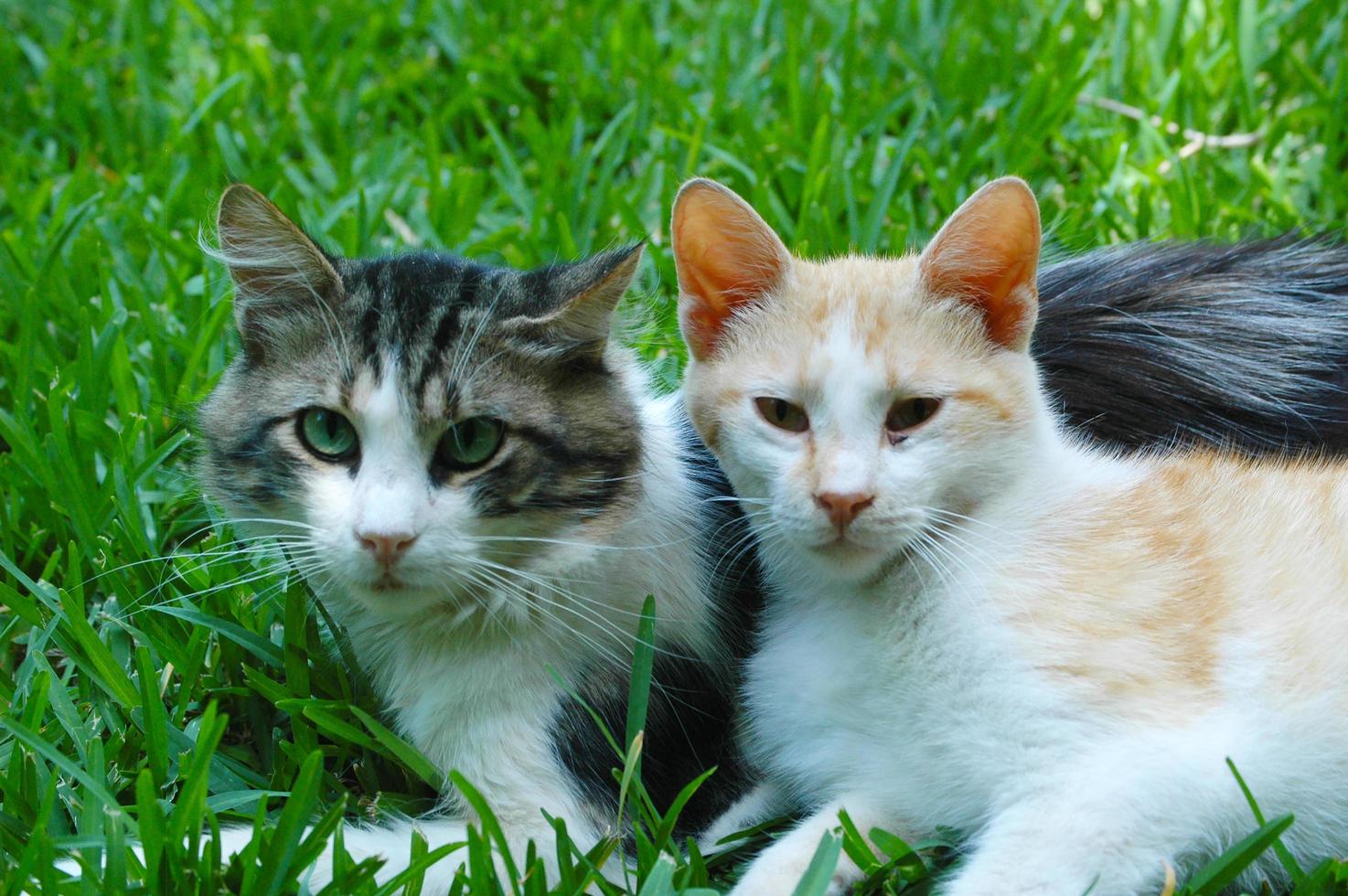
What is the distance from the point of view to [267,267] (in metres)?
2.62

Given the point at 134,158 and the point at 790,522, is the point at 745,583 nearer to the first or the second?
the point at 790,522

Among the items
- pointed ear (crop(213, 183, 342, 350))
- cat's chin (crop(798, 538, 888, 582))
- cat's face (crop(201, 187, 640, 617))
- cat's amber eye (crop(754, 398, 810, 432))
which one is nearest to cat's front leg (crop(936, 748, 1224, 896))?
cat's chin (crop(798, 538, 888, 582))

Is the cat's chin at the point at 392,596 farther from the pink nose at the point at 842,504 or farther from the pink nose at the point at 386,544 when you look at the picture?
the pink nose at the point at 842,504

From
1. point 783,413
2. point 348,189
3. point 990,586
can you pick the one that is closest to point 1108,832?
point 990,586

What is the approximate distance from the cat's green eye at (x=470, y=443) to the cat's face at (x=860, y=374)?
435mm

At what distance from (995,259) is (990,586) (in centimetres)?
63

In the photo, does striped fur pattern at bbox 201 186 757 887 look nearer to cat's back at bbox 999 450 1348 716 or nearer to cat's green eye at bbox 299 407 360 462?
cat's green eye at bbox 299 407 360 462

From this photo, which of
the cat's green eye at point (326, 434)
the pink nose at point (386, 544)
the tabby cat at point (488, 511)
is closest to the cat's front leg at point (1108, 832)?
the tabby cat at point (488, 511)

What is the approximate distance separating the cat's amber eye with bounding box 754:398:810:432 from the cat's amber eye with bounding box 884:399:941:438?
0.16 metres

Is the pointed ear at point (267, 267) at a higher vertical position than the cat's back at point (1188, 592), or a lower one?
higher

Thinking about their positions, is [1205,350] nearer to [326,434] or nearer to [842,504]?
[842,504]

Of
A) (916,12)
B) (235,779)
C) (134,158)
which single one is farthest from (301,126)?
(235,779)

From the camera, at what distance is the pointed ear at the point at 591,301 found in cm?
252

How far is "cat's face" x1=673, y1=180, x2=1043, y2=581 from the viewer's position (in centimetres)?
240
